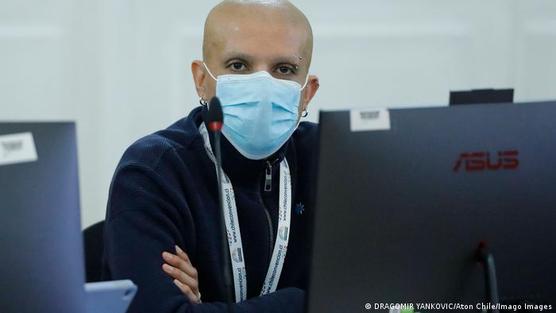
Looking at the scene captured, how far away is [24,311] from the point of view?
98 cm

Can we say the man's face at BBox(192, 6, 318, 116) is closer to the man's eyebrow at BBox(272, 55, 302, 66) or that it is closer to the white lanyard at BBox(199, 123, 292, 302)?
the man's eyebrow at BBox(272, 55, 302, 66)

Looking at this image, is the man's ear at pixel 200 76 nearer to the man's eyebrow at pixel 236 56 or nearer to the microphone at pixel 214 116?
the man's eyebrow at pixel 236 56

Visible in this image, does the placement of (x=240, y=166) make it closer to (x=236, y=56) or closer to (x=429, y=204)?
(x=236, y=56)

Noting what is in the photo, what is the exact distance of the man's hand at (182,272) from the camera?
4.60 feet

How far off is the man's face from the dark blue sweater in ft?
0.42

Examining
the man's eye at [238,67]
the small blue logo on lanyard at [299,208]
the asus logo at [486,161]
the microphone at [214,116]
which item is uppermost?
the man's eye at [238,67]

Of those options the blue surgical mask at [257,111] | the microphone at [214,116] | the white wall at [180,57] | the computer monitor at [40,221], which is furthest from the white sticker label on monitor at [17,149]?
the white wall at [180,57]

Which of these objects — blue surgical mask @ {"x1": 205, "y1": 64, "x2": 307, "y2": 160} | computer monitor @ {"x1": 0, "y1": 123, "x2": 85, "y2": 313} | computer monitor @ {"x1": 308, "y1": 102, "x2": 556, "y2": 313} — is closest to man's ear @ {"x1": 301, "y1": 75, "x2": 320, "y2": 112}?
blue surgical mask @ {"x1": 205, "y1": 64, "x2": 307, "y2": 160}

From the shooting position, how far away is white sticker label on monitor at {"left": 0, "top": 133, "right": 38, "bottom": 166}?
0.90 meters

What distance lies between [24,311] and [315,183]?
38cm

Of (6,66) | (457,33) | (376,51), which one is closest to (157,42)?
(6,66)

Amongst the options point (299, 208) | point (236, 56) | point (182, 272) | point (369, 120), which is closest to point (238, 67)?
point (236, 56)

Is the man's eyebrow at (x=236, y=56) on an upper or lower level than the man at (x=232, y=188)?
upper

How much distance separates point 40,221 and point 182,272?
20.2 inches
